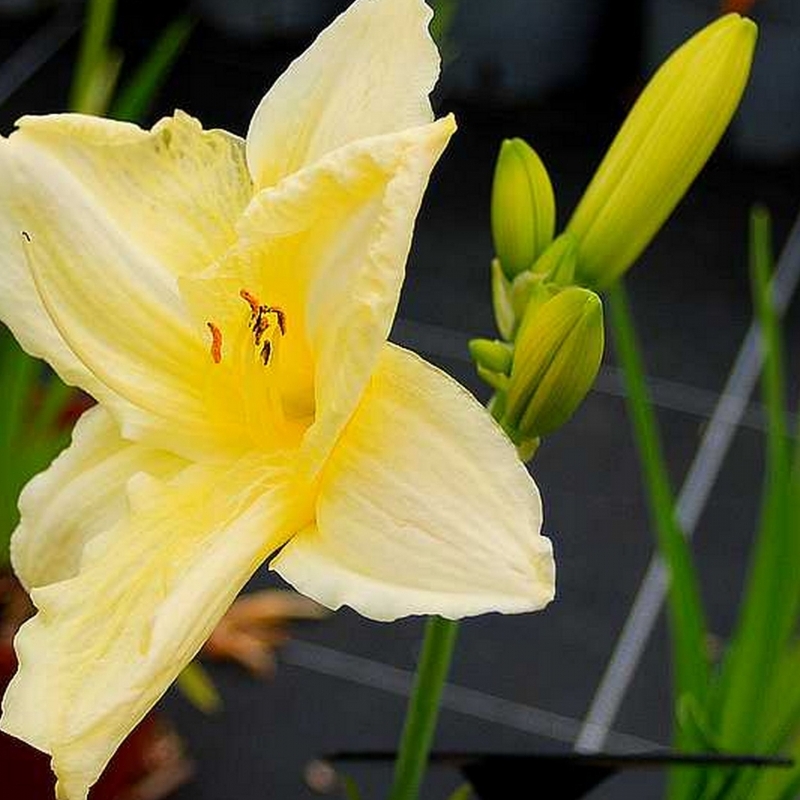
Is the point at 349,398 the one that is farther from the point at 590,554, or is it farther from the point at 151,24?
the point at 151,24

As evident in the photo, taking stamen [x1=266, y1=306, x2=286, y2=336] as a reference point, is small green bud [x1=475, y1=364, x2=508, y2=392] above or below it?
below

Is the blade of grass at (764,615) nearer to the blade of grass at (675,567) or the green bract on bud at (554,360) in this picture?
the blade of grass at (675,567)

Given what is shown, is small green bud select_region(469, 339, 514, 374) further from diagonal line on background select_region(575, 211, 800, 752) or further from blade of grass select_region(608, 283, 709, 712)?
diagonal line on background select_region(575, 211, 800, 752)

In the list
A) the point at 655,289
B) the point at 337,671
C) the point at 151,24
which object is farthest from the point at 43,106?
the point at 337,671

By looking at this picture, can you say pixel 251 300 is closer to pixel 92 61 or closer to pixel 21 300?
pixel 21 300

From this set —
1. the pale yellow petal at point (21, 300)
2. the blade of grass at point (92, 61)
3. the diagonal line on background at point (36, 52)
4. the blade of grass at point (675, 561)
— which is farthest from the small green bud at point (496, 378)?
the diagonal line on background at point (36, 52)

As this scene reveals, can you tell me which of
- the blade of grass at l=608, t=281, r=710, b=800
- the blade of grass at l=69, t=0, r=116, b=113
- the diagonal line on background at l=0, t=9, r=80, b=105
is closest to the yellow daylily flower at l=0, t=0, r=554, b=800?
the blade of grass at l=608, t=281, r=710, b=800
